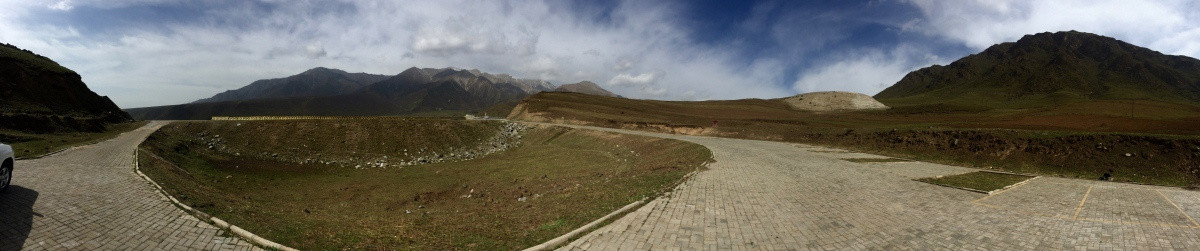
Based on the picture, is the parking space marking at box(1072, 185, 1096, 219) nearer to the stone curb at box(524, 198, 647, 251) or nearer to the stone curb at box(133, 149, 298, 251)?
the stone curb at box(524, 198, 647, 251)

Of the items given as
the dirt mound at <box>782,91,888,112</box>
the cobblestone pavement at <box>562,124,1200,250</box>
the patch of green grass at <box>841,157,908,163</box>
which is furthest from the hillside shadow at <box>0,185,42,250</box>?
the dirt mound at <box>782,91,888,112</box>

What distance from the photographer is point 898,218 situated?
9.54 metres

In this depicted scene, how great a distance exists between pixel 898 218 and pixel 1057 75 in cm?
21709

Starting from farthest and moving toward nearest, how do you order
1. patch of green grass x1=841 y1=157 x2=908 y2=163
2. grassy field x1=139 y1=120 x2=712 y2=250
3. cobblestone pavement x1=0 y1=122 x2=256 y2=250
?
patch of green grass x1=841 y1=157 x2=908 y2=163 < grassy field x1=139 y1=120 x2=712 y2=250 < cobblestone pavement x1=0 y1=122 x2=256 y2=250

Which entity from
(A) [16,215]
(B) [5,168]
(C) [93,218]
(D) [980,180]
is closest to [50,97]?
(B) [5,168]

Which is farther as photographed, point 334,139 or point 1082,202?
point 334,139

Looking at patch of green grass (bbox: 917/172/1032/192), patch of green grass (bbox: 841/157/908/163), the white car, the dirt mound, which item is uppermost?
the dirt mound

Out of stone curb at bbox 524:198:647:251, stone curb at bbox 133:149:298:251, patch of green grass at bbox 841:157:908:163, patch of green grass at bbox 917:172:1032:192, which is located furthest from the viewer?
patch of green grass at bbox 841:157:908:163

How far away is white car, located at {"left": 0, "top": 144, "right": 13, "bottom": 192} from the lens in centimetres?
825

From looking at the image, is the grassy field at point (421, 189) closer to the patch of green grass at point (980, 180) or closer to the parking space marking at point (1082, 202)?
the patch of green grass at point (980, 180)

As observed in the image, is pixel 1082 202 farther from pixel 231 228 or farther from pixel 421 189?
pixel 421 189

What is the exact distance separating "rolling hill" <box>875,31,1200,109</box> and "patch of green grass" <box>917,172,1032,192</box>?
11530cm

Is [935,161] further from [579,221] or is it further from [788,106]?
[788,106]

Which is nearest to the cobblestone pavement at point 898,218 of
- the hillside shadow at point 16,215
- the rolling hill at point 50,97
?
the hillside shadow at point 16,215
